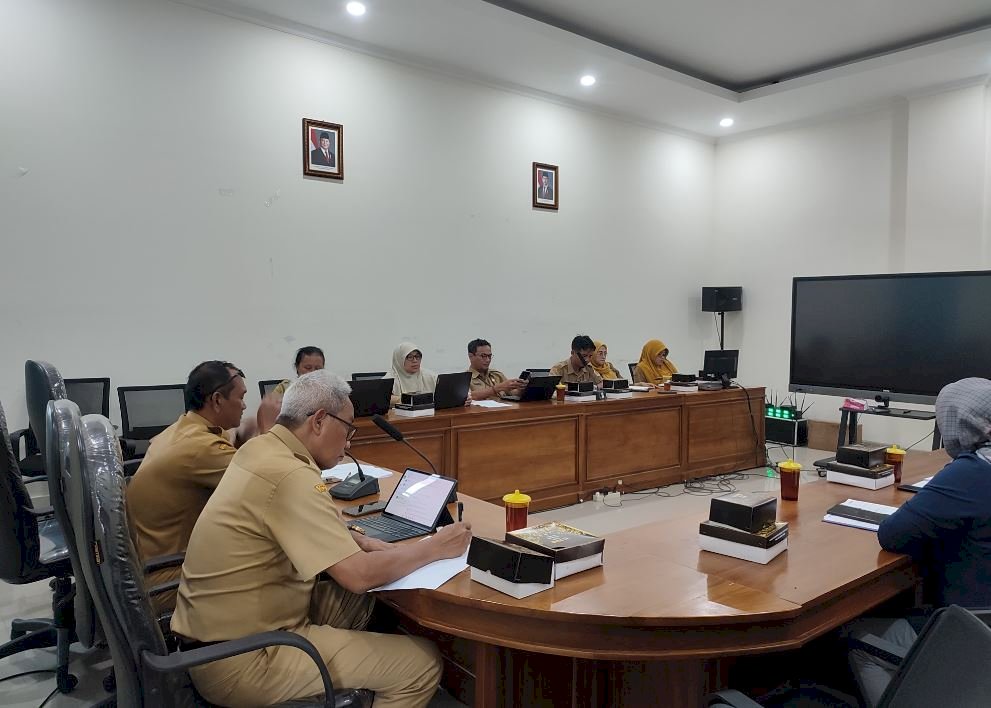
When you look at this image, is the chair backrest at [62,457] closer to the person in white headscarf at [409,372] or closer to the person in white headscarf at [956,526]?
the person in white headscarf at [956,526]

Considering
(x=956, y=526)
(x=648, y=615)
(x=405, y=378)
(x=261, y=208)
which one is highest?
(x=261, y=208)

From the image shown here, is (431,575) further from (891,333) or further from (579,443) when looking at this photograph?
(891,333)

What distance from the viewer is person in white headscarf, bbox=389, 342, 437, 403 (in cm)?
503

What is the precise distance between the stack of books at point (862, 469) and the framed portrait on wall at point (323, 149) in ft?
13.8

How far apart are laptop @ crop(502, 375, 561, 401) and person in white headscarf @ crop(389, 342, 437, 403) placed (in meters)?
0.73

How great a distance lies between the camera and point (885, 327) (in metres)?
5.45

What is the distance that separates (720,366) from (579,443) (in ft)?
5.85

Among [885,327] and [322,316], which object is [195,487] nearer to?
[322,316]

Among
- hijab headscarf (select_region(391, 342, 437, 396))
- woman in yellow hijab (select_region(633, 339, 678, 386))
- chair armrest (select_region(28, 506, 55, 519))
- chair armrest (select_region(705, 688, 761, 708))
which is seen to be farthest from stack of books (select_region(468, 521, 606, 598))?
woman in yellow hijab (select_region(633, 339, 678, 386))

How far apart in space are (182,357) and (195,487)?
2.92 m

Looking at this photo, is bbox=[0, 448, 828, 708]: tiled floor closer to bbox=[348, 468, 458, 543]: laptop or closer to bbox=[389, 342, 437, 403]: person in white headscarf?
bbox=[348, 468, 458, 543]: laptop

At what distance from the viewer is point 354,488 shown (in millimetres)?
2381

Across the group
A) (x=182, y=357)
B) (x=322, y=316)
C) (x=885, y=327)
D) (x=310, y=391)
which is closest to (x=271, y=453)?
(x=310, y=391)

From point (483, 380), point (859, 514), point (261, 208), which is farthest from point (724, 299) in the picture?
point (859, 514)
